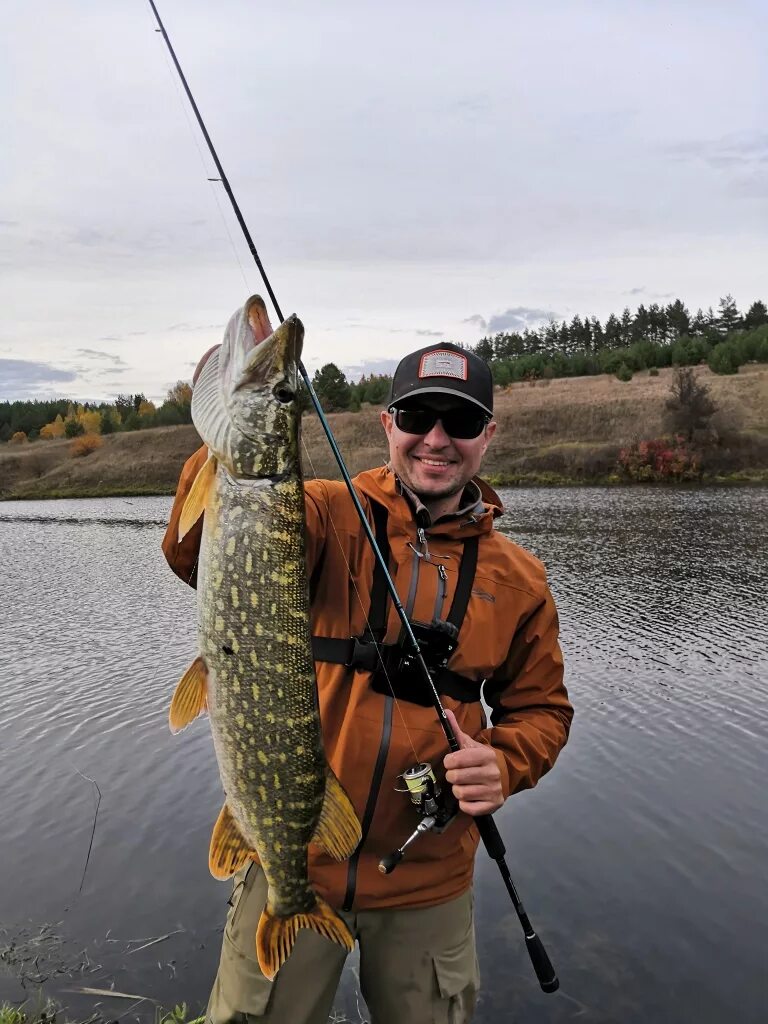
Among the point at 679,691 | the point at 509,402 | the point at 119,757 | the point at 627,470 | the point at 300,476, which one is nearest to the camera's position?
the point at 300,476

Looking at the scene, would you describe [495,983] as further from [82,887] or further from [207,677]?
[207,677]

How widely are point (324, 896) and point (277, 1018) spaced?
0.47 m

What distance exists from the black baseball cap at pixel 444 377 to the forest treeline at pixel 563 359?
64.3 m

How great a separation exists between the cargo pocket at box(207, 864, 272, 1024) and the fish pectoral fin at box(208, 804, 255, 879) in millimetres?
140

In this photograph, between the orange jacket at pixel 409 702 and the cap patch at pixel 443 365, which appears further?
the cap patch at pixel 443 365

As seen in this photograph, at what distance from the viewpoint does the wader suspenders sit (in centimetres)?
312

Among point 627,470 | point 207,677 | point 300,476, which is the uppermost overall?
point 300,476

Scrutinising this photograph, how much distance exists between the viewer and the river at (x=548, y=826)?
5707 mm

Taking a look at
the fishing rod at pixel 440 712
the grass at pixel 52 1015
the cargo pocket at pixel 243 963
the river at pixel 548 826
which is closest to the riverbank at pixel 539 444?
the river at pixel 548 826

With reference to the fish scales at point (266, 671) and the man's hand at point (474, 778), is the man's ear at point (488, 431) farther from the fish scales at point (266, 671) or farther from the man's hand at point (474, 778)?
the man's hand at point (474, 778)

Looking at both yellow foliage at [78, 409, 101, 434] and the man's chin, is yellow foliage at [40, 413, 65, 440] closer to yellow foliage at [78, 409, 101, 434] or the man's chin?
yellow foliage at [78, 409, 101, 434]

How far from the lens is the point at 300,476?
2891 mm

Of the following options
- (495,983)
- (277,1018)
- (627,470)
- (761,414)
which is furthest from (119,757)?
(761,414)

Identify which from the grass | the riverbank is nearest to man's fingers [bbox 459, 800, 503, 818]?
the grass
